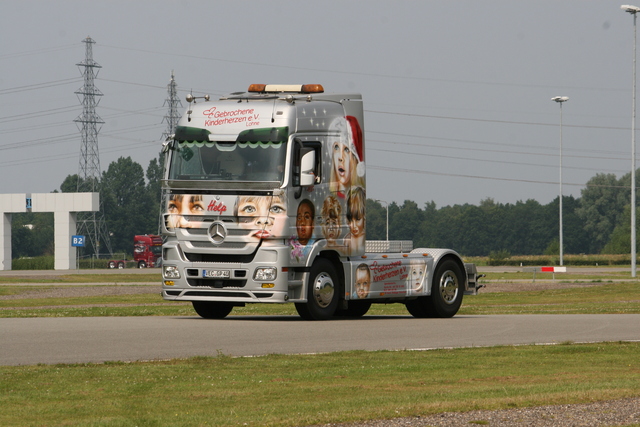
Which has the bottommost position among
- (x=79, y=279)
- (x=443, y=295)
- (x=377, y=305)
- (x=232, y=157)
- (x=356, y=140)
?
(x=79, y=279)

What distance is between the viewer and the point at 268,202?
18766mm

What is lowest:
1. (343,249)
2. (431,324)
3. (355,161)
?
(431,324)

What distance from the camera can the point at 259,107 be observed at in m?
19.5

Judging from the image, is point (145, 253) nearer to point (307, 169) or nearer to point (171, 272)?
point (171, 272)

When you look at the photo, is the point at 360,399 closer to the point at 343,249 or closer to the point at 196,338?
the point at 196,338

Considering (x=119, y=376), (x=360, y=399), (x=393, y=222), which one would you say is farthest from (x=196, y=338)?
(x=393, y=222)

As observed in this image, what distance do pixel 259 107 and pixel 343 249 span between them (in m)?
3.09

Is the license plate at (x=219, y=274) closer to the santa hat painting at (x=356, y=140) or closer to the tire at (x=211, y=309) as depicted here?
the tire at (x=211, y=309)

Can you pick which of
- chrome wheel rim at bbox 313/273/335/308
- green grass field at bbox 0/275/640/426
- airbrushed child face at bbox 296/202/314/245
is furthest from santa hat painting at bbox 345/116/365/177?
green grass field at bbox 0/275/640/426

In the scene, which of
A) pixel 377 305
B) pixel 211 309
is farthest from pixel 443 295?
pixel 377 305

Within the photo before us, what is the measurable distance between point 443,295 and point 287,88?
5397 millimetres

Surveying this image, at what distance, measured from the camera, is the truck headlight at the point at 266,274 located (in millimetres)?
18875

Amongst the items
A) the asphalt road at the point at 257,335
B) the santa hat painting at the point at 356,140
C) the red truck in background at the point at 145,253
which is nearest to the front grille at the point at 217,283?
the asphalt road at the point at 257,335

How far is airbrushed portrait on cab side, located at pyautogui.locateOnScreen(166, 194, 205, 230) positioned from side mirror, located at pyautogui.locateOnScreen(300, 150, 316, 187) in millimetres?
1841
